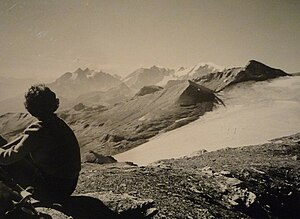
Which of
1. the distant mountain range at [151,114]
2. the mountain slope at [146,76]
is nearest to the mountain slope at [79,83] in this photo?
the mountain slope at [146,76]

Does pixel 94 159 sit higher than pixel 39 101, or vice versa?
pixel 39 101

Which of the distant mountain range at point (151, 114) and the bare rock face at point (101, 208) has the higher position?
A: the bare rock face at point (101, 208)

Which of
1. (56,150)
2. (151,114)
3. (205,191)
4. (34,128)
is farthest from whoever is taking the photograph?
(151,114)

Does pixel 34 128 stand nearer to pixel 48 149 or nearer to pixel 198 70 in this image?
pixel 48 149

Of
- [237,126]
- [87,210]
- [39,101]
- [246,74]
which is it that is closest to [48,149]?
[39,101]

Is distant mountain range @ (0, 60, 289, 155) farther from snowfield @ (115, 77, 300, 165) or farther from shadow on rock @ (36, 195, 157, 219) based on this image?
shadow on rock @ (36, 195, 157, 219)

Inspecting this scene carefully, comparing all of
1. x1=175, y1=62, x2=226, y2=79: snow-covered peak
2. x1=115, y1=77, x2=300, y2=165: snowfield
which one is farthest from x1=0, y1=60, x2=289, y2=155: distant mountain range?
x1=175, y1=62, x2=226, y2=79: snow-covered peak

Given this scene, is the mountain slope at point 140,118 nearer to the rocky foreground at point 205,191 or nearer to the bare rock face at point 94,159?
the bare rock face at point 94,159
